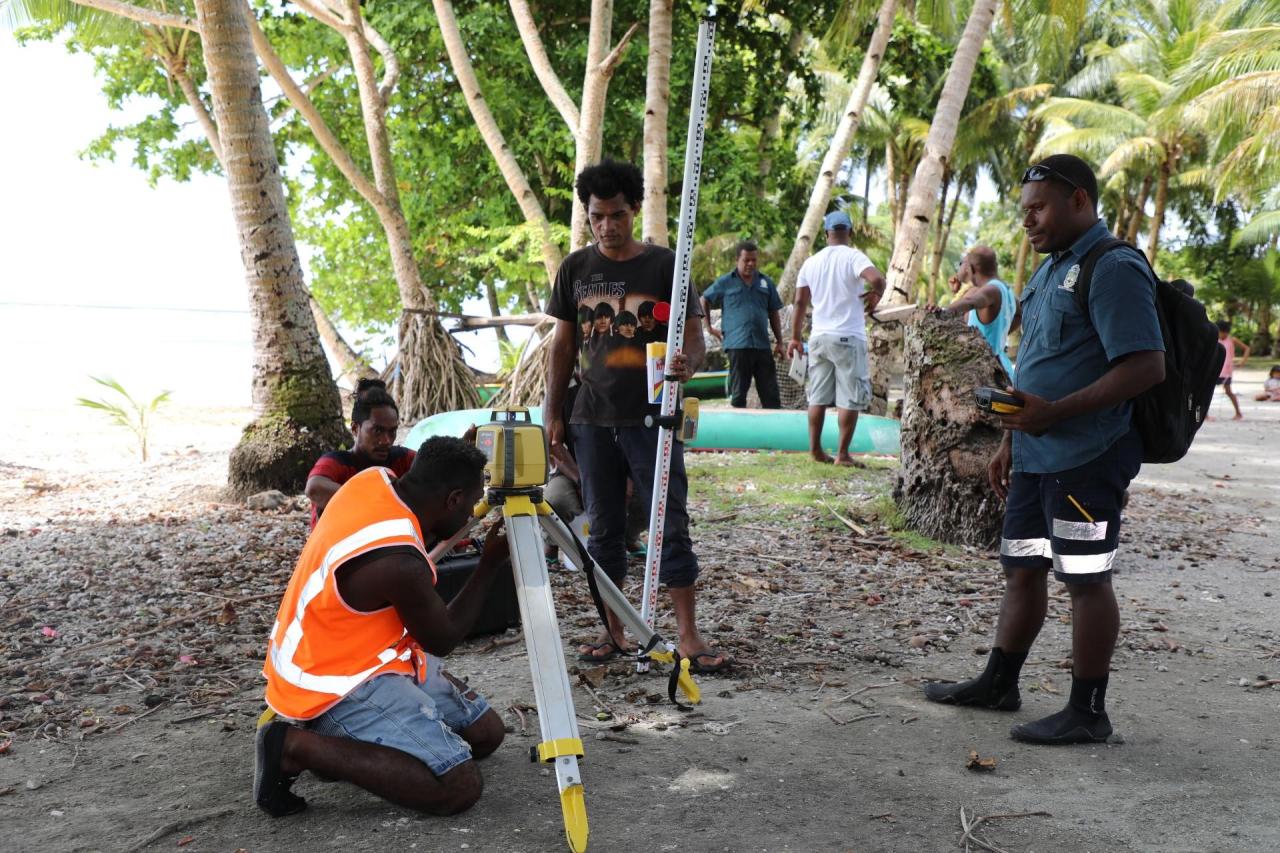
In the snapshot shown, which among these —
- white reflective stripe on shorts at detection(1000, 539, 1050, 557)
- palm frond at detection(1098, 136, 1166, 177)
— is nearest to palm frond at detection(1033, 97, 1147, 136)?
palm frond at detection(1098, 136, 1166, 177)

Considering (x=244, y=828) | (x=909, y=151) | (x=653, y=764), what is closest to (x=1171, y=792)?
(x=653, y=764)

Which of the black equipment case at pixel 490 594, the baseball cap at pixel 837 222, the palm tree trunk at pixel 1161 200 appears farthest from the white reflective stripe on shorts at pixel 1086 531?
the palm tree trunk at pixel 1161 200

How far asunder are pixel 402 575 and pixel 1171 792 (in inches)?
83.8

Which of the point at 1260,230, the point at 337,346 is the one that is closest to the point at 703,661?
the point at 337,346

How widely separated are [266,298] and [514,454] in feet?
17.1

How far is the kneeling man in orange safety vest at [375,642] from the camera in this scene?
109 inches

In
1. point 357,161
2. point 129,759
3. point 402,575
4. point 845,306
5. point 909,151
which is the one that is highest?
point 909,151

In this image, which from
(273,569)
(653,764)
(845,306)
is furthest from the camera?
(845,306)

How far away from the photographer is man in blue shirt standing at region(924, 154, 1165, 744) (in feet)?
10.2

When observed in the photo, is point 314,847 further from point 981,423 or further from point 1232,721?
point 981,423

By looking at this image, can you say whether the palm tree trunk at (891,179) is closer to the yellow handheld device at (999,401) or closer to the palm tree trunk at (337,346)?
the palm tree trunk at (337,346)

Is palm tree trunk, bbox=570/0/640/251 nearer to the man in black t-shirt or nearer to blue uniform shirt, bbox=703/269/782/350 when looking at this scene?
blue uniform shirt, bbox=703/269/782/350

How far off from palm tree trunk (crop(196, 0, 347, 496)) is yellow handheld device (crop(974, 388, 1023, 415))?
17.7 ft

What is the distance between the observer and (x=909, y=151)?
32594mm
